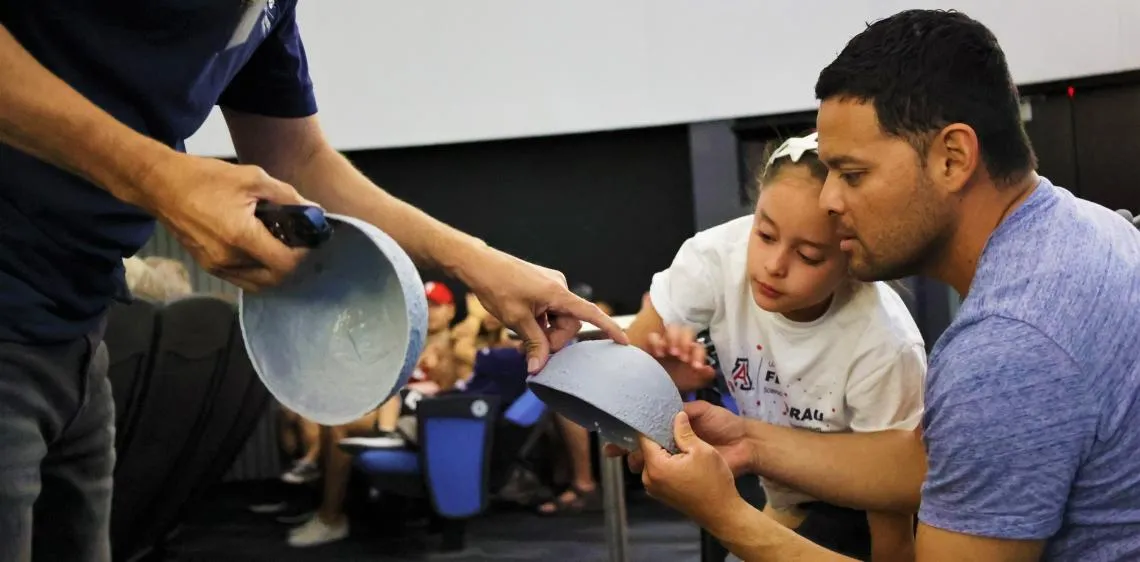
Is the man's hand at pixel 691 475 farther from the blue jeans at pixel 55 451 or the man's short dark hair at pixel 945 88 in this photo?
the blue jeans at pixel 55 451

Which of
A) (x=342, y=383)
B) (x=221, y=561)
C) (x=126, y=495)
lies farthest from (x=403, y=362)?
(x=221, y=561)

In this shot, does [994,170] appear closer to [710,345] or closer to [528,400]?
[710,345]

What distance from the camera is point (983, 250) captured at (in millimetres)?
967

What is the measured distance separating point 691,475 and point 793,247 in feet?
1.38

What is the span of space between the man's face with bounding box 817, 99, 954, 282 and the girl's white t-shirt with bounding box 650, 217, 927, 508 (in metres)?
0.32

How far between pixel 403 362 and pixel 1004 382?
53 centimetres

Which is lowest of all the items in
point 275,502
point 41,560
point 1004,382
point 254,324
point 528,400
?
point 275,502

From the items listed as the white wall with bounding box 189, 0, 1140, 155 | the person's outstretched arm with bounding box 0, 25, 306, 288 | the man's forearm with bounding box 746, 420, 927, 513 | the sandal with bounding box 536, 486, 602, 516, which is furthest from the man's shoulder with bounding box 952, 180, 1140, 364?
the white wall with bounding box 189, 0, 1140, 155

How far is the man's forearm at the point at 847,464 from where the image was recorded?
1258 mm

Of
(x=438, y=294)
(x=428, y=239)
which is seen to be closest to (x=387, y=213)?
(x=428, y=239)

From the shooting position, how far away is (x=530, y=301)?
3.51ft

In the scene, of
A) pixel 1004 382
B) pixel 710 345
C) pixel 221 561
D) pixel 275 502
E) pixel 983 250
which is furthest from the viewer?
pixel 275 502

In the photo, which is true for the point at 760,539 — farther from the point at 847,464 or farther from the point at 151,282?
the point at 151,282

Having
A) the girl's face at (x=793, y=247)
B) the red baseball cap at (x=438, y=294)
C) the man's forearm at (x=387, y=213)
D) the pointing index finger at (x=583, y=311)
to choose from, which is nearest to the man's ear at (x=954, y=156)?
the girl's face at (x=793, y=247)
